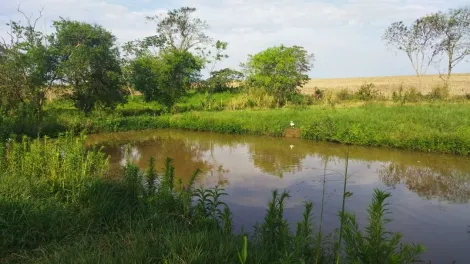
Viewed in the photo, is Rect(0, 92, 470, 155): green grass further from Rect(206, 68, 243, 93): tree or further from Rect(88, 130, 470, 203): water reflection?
Rect(206, 68, 243, 93): tree

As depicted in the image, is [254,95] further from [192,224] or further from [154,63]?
[192,224]

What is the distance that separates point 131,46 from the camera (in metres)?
31.2

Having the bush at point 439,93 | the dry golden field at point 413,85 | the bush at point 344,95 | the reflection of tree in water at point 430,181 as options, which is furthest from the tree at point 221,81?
the reflection of tree in water at point 430,181

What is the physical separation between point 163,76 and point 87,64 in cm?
460

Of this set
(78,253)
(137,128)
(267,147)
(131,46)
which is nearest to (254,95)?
(137,128)

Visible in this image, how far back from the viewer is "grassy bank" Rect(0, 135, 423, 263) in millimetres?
3090

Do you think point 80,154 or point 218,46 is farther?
point 218,46

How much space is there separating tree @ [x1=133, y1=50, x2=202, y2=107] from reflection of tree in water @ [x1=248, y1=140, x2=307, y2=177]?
28.2ft

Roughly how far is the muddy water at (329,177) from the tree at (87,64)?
3.34 metres

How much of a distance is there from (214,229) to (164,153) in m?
8.45

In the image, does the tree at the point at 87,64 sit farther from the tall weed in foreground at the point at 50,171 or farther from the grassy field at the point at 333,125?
the tall weed in foreground at the point at 50,171

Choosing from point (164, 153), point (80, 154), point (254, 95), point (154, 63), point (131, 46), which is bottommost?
point (164, 153)

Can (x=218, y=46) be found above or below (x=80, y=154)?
above

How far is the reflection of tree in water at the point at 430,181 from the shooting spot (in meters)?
7.34
